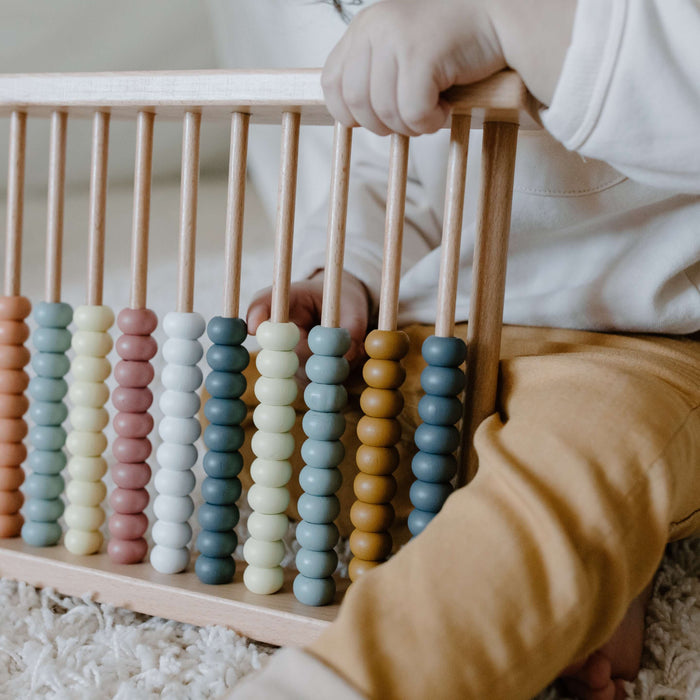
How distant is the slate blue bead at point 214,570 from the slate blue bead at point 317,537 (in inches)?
2.4

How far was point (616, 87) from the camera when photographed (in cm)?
41

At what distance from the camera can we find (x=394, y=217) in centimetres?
49

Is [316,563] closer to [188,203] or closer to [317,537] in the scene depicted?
[317,537]

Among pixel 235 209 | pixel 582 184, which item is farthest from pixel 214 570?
pixel 582 184

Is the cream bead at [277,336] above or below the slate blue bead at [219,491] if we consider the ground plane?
above

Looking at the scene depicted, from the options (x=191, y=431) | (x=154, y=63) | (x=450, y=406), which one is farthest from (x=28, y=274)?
(x=450, y=406)

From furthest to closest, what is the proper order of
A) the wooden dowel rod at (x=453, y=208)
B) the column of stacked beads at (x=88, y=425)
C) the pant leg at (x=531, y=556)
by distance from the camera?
1. the column of stacked beads at (x=88, y=425)
2. the wooden dowel rod at (x=453, y=208)
3. the pant leg at (x=531, y=556)

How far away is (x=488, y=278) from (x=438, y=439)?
3.8 inches

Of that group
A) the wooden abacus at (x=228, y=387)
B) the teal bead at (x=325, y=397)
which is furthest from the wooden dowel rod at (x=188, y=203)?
the teal bead at (x=325, y=397)

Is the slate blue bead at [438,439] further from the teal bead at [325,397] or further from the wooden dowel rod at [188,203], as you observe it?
the wooden dowel rod at [188,203]

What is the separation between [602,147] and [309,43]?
53cm

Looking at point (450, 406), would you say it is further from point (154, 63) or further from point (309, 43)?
point (154, 63)

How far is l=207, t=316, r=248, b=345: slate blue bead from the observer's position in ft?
1.73

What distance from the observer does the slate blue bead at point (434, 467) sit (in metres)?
0.49
